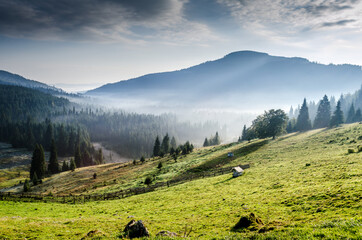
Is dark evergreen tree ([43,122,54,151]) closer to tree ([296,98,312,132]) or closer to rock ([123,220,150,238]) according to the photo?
rock ([123,220,150,238])

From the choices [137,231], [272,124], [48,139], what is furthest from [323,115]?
→ [48,139]

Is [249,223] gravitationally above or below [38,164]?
above

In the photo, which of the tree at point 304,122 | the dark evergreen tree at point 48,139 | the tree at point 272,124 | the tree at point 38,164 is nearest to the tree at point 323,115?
the tree at point 304,122

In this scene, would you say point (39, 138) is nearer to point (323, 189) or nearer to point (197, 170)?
point (197, 170)

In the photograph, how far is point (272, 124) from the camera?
265ft

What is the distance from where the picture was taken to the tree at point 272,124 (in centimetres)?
8019

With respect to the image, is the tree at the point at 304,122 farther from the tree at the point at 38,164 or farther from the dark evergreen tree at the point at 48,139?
the dark evergreen tree at the point at 48,139

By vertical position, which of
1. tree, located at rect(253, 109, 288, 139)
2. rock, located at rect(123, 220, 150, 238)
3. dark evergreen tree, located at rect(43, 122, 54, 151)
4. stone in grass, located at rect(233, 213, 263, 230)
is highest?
tree, located at rect(253, 109, 288, 139)

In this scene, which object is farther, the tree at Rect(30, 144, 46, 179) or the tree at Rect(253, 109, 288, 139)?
the tree at Rect(30, 144, 46, 179)

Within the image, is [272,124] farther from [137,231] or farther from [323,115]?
[137,231]

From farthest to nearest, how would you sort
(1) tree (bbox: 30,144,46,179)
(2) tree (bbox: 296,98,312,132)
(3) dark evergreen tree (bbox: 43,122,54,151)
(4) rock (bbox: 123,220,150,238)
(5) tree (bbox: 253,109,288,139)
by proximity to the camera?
(3) dark evergreen tree (bbox: 43,122,54,151) < (2) tree (bbox: 296,98,312,132) < (1) tree (bbox: 30,144,46,179) < (5) tree (bbox: 253,109,288,139) < (4) rock (bbox: 123,220,150,238)

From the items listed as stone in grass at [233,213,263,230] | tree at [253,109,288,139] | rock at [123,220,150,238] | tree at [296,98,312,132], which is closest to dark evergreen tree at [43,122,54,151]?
tree at [253,109,288,139]

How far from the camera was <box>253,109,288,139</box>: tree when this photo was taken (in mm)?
80188

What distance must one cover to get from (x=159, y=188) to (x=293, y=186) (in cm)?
2804
